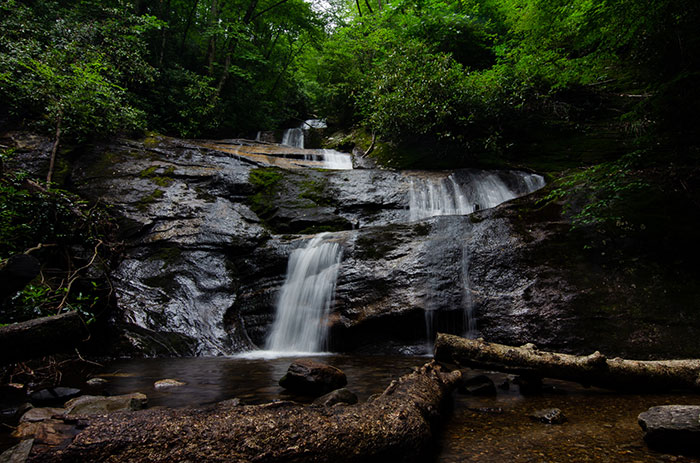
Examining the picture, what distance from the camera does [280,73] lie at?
67.3 ft

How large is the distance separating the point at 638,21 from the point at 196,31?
2001 centimetres

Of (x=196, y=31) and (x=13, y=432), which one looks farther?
(x=196, y=31)

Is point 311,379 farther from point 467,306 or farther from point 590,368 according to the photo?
point 467,306

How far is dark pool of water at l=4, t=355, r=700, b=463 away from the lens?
2.06 metres

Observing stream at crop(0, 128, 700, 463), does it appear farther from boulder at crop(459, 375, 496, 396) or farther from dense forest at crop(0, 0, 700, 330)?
dense forest at crop(0, 0, 700, 330)

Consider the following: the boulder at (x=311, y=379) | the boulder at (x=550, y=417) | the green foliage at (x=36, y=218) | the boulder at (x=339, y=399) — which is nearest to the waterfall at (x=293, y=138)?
the green foliage at (x=36, y=218)

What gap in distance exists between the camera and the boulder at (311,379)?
3.55 m

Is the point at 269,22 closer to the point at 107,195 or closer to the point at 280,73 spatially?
the point at 280,73

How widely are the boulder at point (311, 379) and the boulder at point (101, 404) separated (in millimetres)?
1433

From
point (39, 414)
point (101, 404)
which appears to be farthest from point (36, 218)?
point (101, 404)

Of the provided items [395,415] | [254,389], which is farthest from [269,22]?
[395,415]

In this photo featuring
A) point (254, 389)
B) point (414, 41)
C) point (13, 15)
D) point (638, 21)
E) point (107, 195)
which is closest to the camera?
point (254, 389)

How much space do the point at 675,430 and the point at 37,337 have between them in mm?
4394

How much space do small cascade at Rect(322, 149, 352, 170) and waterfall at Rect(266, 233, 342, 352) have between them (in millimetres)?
6139
